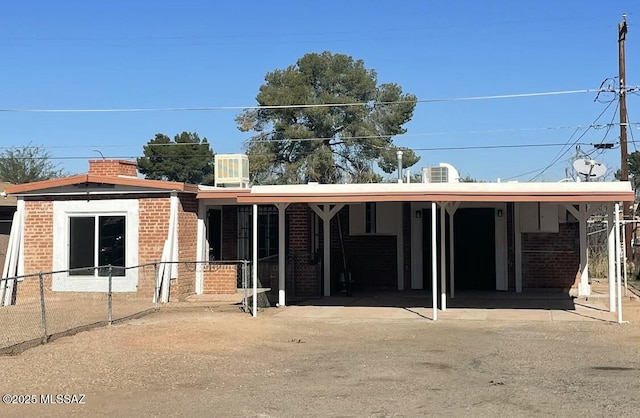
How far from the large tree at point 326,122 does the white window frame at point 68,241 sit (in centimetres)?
2141

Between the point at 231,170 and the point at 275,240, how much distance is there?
2240 mm

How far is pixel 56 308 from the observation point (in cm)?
1470

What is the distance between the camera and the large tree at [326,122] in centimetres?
3841

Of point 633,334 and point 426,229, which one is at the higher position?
point 426,229

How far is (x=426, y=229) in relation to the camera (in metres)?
18.3

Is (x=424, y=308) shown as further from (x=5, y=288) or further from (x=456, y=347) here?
(x=5, y=288)

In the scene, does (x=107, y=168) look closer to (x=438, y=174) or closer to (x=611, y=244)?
(x=438, y=174)

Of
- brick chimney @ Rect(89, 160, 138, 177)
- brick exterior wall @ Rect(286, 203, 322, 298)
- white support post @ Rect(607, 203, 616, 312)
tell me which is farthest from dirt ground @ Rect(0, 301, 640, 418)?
brick chimney @ Rect(89, 160, 138, 177)

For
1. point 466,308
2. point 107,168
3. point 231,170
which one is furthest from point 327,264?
point 107,168

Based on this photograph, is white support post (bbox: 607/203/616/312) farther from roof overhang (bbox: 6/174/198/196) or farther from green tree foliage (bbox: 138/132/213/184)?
green tree foliage (bbox: 138/132/213/184)

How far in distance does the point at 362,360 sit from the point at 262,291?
26.9 ft

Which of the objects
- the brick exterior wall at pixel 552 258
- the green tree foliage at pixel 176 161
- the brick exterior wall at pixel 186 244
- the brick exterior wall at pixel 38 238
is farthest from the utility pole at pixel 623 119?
the green tree foliage at pixel 176 161

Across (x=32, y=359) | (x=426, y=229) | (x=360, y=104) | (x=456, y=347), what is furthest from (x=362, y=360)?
(x=360, y=104)

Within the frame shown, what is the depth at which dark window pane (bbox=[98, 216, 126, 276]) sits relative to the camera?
16672mm
